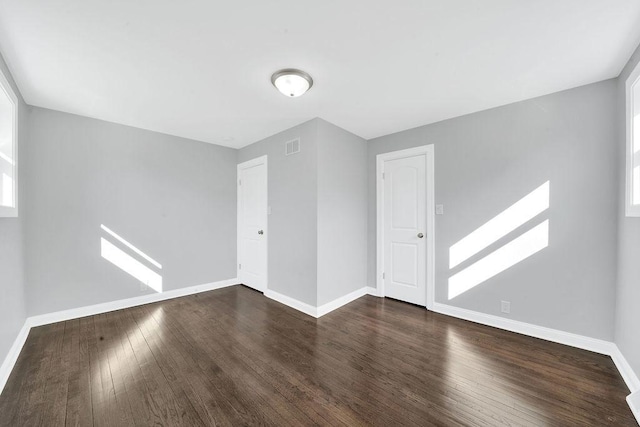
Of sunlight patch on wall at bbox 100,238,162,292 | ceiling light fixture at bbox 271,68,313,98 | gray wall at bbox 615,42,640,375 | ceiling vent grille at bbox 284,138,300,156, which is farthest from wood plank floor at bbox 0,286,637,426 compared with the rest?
ceiling light fixture at bbox 271,68,313,98

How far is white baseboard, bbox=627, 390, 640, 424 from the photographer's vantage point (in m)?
1.49

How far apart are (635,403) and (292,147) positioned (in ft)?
11.9

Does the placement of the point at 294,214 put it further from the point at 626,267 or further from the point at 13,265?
the point at 626,267

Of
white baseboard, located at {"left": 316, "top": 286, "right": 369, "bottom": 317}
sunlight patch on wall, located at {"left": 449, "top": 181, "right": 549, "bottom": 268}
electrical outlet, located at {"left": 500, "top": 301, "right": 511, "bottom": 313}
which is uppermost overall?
sunlight patch on wall, located at {"left": 449, "top": 181, "right": 549, "bottom": 268}

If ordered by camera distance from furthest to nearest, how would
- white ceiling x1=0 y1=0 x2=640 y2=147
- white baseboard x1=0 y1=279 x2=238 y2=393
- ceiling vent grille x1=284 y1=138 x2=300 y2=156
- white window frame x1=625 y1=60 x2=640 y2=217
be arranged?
1. ceiling vent grille x1=284 y1=138 x2=300 y2=156
2. white baseboard x1=0 y1=279 x2=238 y2=393
3. white window frame x1=625 y1=60 x2=640 y2=217
4. white ceiling x1=0 y1=0 x2=640 y2=147

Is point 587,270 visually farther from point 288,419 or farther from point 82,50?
point 82,50

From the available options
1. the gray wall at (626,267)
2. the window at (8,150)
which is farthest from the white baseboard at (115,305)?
the gray wall at (626,267)

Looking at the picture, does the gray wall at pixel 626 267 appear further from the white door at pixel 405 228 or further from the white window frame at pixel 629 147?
the white door at pixel 405 228

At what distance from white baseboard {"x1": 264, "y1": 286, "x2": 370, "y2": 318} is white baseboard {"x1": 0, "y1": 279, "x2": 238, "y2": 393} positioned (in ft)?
3.77

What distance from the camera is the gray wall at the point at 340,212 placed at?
3107 millimetres

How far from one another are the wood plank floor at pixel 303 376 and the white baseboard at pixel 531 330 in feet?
0.30

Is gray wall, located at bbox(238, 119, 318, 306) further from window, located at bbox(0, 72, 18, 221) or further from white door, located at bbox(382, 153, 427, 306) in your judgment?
window, located at bbox(0, 72, 18, 221)

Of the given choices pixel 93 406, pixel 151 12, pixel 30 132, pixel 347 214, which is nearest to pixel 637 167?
pixel 347 214

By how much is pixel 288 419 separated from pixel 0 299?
7.79ft
